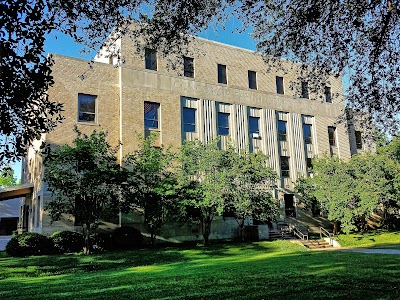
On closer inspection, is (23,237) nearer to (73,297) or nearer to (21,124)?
(73,297)

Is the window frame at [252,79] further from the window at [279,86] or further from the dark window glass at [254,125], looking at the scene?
the dark window glass at [254,125]

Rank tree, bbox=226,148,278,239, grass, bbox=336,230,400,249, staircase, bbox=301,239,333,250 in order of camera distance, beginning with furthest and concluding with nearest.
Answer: grass, bbox=336,230,400,249
staircase, bbox=301,239,333,250
tree, bbox=226,148,278,239

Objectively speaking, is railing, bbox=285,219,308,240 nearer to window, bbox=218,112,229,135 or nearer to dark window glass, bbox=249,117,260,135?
dark window glass, bbox=249,117,260,135

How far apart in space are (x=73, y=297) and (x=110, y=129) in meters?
19.5

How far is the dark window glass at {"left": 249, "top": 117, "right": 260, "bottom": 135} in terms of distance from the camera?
1336 inches

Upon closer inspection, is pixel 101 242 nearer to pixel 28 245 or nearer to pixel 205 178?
pixel 28 245

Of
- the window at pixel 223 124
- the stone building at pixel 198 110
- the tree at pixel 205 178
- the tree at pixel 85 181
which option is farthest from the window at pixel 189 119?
the tree at pixel 85 181

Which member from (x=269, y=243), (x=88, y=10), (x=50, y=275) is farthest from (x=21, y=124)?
(x=269, y=243)

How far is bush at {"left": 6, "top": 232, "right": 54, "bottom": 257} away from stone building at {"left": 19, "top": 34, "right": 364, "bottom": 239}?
2.40 metres

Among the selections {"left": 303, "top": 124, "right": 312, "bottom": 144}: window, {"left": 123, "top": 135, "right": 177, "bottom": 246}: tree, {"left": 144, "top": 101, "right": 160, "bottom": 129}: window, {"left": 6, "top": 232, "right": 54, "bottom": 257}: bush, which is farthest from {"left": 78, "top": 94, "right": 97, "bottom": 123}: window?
{"left": 303, "top": 124, "right": 312, "bottom": 144}: window

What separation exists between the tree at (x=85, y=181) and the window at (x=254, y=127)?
1484cm

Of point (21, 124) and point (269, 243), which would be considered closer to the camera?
point (21, 124)

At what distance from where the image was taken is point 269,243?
83.4 feet

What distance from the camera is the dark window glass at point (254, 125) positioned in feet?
111
